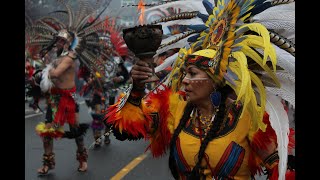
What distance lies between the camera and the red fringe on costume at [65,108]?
700 cm

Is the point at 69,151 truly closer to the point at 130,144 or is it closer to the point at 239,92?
the point at 130,144

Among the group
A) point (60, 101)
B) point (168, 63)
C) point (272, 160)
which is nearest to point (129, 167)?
point (60, 101)

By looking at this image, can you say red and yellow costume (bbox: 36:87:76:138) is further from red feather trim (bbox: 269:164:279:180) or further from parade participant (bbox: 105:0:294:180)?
red feather trim (bbox: 269:164:279:180)

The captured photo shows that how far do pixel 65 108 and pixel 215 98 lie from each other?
14.2 feet

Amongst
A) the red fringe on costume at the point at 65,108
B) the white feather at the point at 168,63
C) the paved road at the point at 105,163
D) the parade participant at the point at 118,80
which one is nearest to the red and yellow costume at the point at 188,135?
the white feather at the point at 168,63

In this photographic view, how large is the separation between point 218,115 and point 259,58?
49 centimetres

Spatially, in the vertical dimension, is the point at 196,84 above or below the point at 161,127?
above

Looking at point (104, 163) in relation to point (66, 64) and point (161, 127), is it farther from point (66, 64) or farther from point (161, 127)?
point (161, 127)

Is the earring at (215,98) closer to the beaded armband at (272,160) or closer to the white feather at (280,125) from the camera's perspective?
the white feather at (280,125)

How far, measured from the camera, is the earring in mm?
3096

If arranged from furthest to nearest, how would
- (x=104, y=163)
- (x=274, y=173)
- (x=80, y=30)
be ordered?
(x=104, y=163), (x=80, y=30), (x=274, y=173)

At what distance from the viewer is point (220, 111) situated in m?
3.13

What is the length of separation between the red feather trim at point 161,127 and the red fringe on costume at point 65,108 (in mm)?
3871
